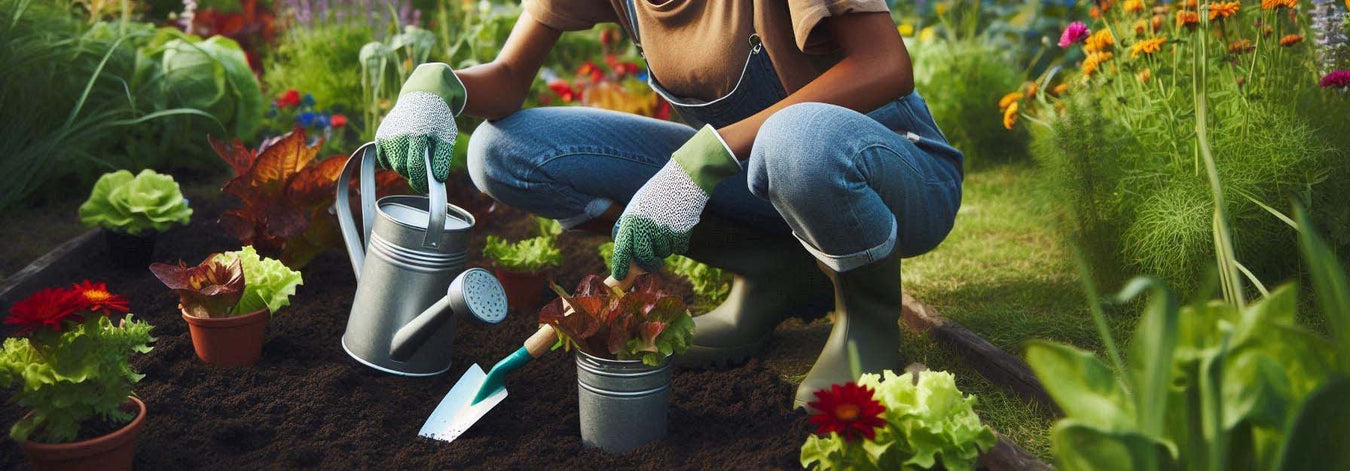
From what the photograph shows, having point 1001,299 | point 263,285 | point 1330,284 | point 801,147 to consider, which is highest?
point 1330,284

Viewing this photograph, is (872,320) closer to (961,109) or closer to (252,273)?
(252,273)

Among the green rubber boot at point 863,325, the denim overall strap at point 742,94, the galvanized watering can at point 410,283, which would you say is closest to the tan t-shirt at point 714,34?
the denim overall strap at point 742,94

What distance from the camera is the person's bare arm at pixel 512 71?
2104mm

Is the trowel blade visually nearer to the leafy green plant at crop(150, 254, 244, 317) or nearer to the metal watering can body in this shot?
the metal watering can body

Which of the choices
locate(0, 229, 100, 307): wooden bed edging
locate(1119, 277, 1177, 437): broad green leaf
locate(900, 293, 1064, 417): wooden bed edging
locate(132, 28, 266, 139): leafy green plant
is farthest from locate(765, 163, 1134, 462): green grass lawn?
locate(132, 28, 266, 139): leafy green plant

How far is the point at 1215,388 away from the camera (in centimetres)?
108

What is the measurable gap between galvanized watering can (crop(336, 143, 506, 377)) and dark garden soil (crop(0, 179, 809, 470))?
0.19 ft

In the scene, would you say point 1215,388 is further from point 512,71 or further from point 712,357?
point 512,71

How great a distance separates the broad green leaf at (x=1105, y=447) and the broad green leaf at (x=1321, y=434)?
0.42 ft

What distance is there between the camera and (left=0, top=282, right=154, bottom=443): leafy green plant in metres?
1.46

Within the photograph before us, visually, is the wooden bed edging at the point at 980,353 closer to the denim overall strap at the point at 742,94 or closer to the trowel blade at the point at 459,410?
the denim overall strap at the point at 742,94

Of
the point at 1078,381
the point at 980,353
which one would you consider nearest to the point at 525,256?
the point at 980,353

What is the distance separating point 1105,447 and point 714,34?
1.12 m

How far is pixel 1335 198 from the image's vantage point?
2.14 meters
